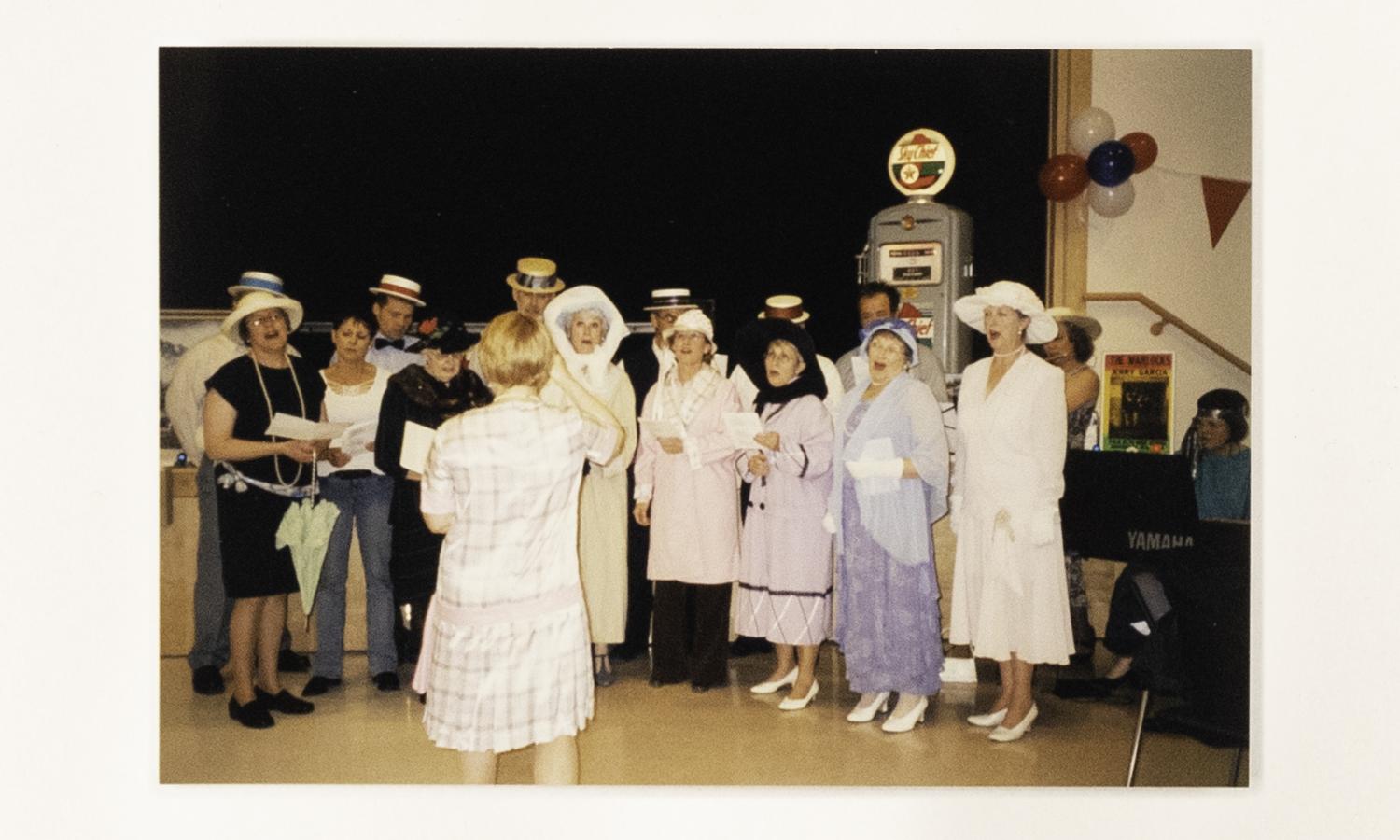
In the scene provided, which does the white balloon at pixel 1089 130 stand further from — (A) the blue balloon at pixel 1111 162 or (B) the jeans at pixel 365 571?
(B) the jeans at pixel 365 571

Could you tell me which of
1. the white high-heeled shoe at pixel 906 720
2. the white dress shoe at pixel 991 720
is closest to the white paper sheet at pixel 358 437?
the white high-heeled shoe at pixel 906 720

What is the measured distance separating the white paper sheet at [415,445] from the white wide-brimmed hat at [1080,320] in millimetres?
1946

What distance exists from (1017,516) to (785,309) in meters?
1.10

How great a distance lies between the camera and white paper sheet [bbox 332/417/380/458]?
337cm

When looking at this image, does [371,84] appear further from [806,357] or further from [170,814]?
[170,814]

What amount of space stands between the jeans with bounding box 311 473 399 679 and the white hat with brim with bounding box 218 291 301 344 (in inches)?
22.1

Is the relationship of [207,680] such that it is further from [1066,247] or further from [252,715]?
[1066,247]

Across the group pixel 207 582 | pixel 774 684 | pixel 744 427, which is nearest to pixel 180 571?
pixel 207 582

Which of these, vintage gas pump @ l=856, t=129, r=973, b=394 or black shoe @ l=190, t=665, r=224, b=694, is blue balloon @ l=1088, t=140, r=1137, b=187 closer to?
vintage gas pump @ l=856, t=129, r=973, b=394

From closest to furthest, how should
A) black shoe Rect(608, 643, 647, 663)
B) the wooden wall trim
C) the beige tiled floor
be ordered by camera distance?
the beige tiled floor < the wooden wall trim < black shoe Rect(608, 643, 647, 663)

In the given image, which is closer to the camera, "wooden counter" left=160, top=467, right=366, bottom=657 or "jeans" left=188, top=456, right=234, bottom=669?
"wooden counter" left=160, top=467, right=366, bottom=657

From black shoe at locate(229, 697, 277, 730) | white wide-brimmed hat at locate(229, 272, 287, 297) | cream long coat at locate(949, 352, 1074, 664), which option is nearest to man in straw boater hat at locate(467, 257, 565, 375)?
white wide-brimmed hat at locate(229, 272, 287, 297)

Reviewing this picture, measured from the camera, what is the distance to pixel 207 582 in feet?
10.7

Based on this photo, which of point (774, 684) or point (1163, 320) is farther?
point (774, 684)
